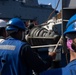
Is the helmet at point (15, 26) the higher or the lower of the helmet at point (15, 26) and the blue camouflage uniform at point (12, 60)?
the higher

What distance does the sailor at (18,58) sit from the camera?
9.27ft

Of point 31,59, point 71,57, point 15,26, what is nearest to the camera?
point 71,57

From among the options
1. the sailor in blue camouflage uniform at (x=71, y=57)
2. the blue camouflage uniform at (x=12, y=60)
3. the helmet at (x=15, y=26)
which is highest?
the helmet at (x=15, y=26)

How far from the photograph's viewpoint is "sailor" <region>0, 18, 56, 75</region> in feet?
9.27

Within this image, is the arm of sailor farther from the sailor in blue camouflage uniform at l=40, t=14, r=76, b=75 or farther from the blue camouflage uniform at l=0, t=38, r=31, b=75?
the sailor in blue camouflage uniform at l=40, t=14, r=76, b=75

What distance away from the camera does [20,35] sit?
300 cm

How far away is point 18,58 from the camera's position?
9.31ft

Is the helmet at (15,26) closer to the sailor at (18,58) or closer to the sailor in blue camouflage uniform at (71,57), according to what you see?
the sailor at (18,58)

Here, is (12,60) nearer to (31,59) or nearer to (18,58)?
(18,58)

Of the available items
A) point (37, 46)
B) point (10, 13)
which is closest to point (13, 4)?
point (10, 13)

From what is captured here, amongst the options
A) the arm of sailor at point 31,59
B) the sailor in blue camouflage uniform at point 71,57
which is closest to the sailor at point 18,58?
the arm of sailor at point 31,59

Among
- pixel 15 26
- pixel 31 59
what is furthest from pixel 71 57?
pixel 15 26

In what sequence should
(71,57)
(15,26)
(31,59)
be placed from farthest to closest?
(15,26), (31,59), (71,57)

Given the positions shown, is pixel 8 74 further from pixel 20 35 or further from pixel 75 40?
pixel 75 40
